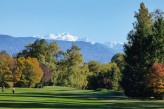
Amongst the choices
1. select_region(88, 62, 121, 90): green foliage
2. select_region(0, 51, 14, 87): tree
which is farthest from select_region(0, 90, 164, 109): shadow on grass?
select_region(88, 62, 121, 90): green foliage

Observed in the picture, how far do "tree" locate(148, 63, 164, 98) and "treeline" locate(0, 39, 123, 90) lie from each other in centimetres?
6040

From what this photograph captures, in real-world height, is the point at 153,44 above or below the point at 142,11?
below

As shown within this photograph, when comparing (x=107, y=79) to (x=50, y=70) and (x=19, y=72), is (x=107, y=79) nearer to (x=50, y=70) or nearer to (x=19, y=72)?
(x=50, y=70)

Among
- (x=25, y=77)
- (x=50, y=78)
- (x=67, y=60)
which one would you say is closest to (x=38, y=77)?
(x=25, y=77)

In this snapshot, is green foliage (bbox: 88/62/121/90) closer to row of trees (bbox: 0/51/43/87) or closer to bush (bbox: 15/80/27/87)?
row of trees (bbox: 0/51/43/87)

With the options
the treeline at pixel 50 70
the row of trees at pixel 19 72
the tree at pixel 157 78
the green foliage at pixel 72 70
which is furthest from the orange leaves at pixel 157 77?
the green foliage at pixel 72 70

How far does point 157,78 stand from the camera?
7244 centimetres

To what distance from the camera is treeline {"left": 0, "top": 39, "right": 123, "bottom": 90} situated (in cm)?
13362

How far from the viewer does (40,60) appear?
518 ft

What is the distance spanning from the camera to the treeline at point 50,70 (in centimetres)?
13362

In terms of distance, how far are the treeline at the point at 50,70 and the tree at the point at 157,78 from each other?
60403mm

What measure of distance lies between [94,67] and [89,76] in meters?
30.7

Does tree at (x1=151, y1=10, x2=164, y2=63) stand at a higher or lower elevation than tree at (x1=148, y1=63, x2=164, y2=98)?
higher

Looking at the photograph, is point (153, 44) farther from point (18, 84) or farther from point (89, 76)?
point (89, 76)
